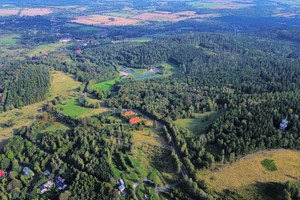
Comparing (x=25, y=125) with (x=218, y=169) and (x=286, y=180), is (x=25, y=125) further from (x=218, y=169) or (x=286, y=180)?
(x=286, y=180)

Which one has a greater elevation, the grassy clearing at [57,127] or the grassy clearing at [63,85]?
the grassy clearing at [63,85]

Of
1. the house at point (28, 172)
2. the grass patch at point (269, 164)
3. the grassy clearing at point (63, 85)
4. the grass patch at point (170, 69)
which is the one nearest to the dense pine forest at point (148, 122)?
the grass patch at point (170, 69)

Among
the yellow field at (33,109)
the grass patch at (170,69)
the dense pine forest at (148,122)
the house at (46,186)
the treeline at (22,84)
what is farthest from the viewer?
the grass patch at (170,69)

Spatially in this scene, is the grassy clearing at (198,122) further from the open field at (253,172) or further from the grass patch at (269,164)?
the grass patch at (269,164)

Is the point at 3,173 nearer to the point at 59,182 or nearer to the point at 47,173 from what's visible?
the point at 47,173

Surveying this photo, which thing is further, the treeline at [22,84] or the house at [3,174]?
the treeline at [22,84]

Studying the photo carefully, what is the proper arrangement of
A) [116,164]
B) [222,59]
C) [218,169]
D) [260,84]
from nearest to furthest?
[218,169] → [116,164] → [260,84] → [222,59]

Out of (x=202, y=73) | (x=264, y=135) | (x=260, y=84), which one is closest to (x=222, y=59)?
(x=202, y=73)

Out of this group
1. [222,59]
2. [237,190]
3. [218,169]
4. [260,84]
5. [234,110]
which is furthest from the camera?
[222,59]
